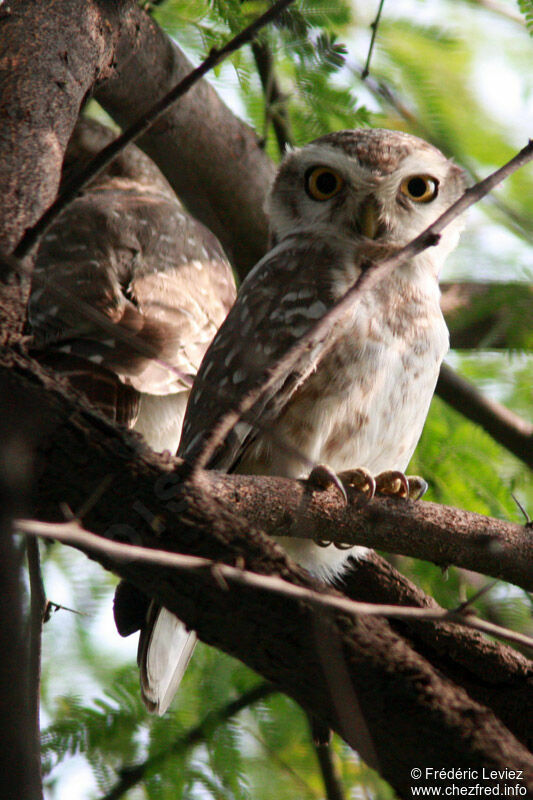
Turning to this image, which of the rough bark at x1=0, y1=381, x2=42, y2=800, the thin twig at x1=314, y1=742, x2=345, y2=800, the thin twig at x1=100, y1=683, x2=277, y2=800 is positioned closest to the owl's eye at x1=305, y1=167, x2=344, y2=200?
the thin twig at x1=100, y1=683, x2=277, y2=800

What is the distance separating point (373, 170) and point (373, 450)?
951 mm

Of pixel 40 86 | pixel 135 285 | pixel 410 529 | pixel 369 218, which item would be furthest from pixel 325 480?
pixel 135 285

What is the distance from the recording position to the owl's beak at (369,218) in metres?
2.89

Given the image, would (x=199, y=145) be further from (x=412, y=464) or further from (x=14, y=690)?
(x=14, y=690)

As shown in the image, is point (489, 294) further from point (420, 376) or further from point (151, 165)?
point (151, 165)

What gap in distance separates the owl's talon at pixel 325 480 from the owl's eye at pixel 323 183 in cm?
131

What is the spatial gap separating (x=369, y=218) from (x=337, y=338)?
552mm

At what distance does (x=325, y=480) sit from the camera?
2086 millimetres

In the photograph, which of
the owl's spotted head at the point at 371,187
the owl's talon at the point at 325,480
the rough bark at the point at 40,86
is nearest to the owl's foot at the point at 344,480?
the owl's talon at the point at 325,480

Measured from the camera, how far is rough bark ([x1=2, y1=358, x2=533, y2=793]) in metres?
1.49

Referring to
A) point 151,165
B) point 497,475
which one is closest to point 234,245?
point 151,165

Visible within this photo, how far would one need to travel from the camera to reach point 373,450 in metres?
2.67

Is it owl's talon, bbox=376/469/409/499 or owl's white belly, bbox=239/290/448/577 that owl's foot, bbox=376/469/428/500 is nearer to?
owl's talon, bbox=376/469/409/499

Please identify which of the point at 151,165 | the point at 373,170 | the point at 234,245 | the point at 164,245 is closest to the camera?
the point at 373,170
